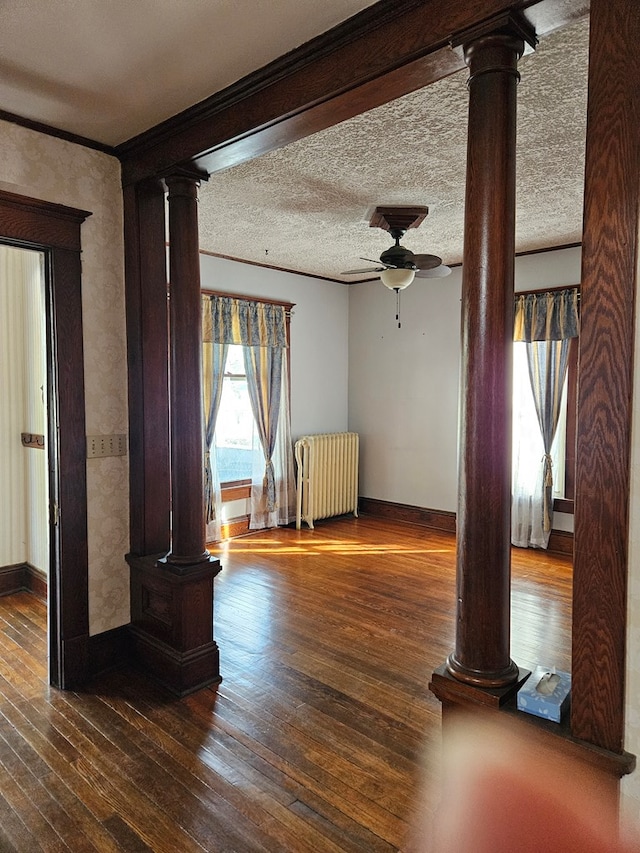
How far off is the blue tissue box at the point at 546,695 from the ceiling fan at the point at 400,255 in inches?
115

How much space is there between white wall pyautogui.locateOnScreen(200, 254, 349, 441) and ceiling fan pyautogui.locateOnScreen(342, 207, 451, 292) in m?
2.00

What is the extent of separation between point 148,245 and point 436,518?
4315 mm

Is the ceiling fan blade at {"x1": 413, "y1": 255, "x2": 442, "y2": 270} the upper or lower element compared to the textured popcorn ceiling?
lower

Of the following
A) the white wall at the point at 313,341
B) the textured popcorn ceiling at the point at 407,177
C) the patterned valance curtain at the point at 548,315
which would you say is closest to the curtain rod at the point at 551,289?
the patterned valance curtain at the point at 548,315

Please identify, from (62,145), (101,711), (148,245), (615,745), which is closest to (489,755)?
(615,745)

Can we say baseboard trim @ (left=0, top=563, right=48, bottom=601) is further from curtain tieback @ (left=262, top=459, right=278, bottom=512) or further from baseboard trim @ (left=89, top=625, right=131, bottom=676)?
curtain tieback @ (left=262, top=459, right=278, bottom=512)

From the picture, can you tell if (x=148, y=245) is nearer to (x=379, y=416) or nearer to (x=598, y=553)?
(x=598, y=553)

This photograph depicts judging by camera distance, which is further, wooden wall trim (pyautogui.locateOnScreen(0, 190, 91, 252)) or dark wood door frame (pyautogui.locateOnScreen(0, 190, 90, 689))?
dark wood door frame (pyautogui.locateOnScreen(0, 190, 90, 689))

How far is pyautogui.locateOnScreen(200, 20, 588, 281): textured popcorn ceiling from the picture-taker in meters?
2.47

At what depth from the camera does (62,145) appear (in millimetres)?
2771

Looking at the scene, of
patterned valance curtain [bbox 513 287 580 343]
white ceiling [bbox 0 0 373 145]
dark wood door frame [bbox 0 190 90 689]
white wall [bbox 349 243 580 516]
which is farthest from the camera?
white wall [bbox 349 243 580 516]

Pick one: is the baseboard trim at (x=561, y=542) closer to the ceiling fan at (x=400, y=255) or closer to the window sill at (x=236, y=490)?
the ceiling fan at (x=400, y=255)

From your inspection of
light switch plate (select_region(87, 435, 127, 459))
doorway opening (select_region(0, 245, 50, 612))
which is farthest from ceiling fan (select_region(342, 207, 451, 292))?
doorway opening (select_region(0, 245, 50, 612))

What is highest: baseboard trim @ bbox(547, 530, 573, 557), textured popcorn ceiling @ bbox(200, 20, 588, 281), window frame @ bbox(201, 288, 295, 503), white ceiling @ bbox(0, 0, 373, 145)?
textured popcorn ceiling @ bbox(200, 20, 588, 281)
